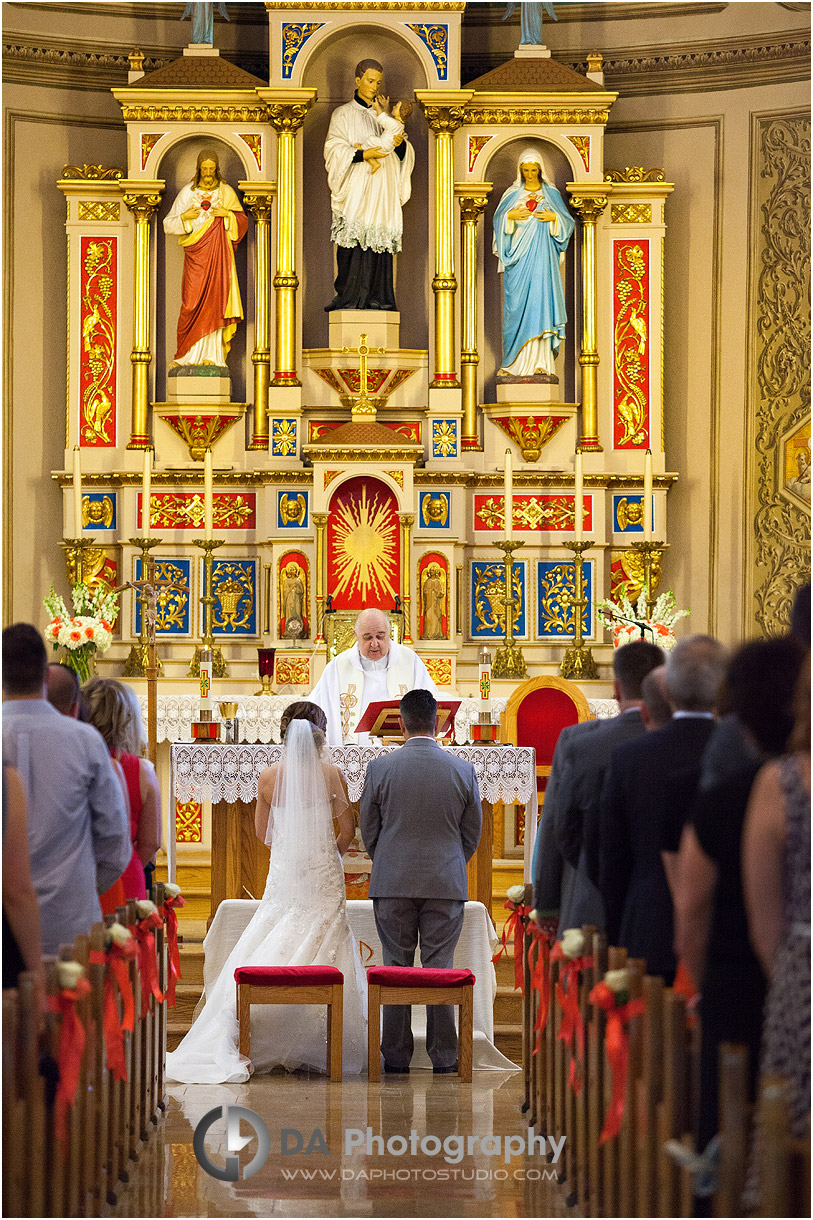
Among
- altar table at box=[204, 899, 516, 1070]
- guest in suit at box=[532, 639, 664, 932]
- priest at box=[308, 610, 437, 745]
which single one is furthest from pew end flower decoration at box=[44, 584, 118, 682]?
guest in suit at box=[532, 639, 664, 932]

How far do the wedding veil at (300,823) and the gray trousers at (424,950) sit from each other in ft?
1.04

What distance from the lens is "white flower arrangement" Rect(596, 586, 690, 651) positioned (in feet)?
28.3

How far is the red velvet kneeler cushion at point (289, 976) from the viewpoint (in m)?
5.70

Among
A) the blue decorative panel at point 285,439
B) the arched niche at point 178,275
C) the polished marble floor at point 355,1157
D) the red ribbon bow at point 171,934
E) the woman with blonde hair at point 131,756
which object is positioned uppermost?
the arched niche at point 178,275

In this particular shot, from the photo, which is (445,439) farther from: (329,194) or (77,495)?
(77,495)

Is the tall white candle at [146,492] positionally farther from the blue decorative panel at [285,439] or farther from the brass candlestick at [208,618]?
the blue decorative panel at [285,439]

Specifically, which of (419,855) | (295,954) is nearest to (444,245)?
(419,855)

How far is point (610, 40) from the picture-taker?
36.8 ft

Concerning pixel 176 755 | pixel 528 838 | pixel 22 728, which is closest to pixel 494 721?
pixel 528 838

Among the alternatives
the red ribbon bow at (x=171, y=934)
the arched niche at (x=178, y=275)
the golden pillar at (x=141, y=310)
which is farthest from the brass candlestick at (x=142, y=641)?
the red ribbon bow at (x=171, y=934)

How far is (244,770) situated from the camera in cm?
742

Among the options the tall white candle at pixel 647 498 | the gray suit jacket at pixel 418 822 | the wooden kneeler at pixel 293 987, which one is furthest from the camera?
the tall white candle at pixel 647 498

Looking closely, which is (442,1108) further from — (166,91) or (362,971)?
(166,91)

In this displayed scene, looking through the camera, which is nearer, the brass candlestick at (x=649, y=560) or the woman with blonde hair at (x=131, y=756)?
the woman with blonde hair at (x=131, y=756)
